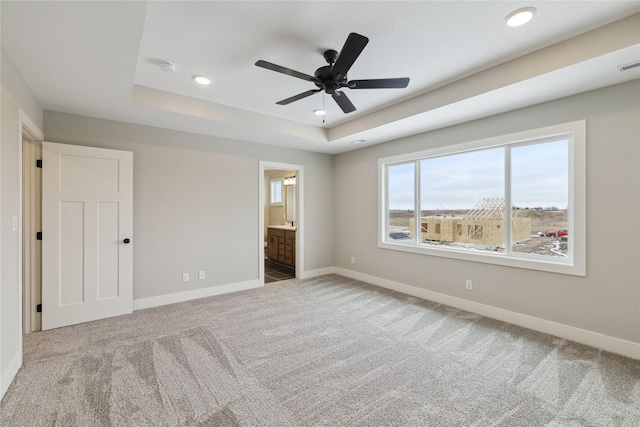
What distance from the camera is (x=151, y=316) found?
3.46m

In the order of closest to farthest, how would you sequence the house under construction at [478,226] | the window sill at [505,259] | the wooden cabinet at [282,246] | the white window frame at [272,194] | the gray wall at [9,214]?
the gray wall at [9,214] → the window sill at [505,259] → the house under construction at [478,226] → the wooden cabinet at [282,246] → the white window frame at [272,194]

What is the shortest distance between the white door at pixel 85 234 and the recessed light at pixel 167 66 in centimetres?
142

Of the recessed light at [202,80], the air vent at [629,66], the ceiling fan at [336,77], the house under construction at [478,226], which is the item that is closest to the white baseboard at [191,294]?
the recessed light at [202,80]

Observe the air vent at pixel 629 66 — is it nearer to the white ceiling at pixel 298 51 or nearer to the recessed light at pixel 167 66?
the white ceiling at pixel 298 51

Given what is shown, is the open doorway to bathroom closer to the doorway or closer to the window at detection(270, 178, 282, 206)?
the window at detection(270, 178, 282, 206)

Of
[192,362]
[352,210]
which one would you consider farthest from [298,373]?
[352,210]

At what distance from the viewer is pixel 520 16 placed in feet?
6.53

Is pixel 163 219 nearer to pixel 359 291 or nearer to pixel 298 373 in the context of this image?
pixel 298 373

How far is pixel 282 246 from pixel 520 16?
5.48 meters

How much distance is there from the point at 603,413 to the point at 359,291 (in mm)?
2977

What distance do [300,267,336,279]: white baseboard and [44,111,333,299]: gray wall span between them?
1.05 m

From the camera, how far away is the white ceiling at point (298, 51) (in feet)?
6.23

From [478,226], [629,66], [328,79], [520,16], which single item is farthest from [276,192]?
[629,66]

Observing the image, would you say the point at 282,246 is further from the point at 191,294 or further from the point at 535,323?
the point at 535,323
